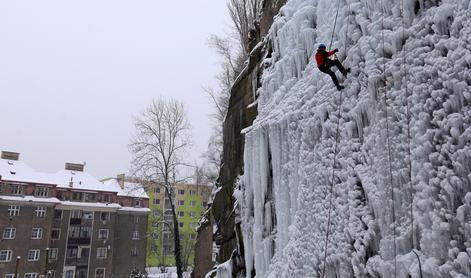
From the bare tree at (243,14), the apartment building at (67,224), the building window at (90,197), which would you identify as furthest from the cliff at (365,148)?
the building window at (90,197)

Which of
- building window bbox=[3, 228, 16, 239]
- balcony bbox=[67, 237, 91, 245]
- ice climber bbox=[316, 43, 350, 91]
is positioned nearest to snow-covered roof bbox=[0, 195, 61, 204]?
building window bbox=[3, 228, 16, 239]

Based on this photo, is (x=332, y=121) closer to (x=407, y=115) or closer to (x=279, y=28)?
(x=407, y=115)

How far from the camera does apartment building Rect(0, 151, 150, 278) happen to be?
83.5 feet

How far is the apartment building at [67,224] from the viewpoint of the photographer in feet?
83.5

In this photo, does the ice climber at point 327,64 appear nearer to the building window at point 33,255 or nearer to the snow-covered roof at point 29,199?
the snow-covered roof at point 29,199

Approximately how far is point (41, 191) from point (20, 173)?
2.00m

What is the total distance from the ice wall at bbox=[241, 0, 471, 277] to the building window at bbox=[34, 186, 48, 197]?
25.5 metres

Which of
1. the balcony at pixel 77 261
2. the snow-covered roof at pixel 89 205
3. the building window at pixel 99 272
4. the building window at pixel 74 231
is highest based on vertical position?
the snow-covered roof at pixel 89 205

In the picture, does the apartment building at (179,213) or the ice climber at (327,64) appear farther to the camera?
the apartment building at (179,213)

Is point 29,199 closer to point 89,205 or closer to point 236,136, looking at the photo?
point 89,205

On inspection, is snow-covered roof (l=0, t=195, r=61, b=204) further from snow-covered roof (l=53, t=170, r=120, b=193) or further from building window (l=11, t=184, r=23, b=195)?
snow-covered roof (l=53, t=170, r=120, b=193)

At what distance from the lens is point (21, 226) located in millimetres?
25766

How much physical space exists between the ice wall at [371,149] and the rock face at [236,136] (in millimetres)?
1251

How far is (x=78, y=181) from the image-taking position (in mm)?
30203
